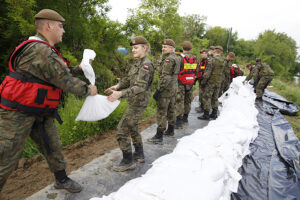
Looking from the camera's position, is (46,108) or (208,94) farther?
(208,94)

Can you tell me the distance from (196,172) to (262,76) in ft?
24.1

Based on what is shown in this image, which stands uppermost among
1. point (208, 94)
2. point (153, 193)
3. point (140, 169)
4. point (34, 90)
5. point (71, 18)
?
point (71, 18)

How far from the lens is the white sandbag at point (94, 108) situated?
79.4 inches

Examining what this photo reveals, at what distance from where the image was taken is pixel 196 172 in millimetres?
1789

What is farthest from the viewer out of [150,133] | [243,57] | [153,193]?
[243,57]

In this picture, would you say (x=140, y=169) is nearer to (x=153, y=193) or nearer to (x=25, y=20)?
(x=153, y=193)

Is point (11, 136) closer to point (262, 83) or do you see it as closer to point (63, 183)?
point (63, 183)

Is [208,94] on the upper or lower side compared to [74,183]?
upper

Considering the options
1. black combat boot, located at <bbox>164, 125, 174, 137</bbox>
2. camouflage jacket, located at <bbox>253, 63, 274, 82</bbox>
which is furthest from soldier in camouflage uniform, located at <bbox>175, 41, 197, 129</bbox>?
camouflage jacket, located at <bbox>253, 63, 274, 82</bbox>

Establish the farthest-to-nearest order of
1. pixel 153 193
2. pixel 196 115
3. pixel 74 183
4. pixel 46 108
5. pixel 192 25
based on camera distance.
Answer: pixel 192 25
pixel 196 115
pixel 74 183
pixel 46 108
pixel 153 193

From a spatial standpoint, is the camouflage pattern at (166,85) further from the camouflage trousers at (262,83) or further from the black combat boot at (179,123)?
the camouflage trousers at (262,83)

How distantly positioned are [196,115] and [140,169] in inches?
139

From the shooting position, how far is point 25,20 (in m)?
3.35

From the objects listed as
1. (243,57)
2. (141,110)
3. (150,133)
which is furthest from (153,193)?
(243,57)
